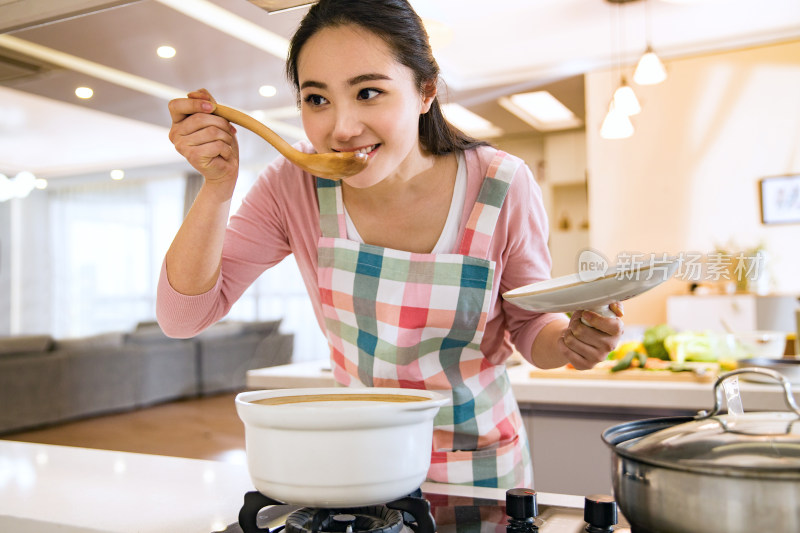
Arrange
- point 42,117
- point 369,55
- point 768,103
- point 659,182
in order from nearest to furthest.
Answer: point 369,55, point 42,117, point 768,103, point 659,182

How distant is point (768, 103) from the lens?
4500mm

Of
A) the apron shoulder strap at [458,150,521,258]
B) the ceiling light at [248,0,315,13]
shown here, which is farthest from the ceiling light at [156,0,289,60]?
the apron shoulder strap at [458,150,521,258]

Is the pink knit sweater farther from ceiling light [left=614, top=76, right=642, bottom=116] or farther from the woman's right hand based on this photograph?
ceiling light [left=614, top=76, right=642, bottom=116]

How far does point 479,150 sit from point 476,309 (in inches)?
10.2

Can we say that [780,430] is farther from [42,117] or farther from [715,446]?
[42,117]

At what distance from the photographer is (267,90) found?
1146 millimetres

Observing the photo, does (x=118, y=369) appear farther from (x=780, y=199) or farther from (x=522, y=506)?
(x=780, y=199)

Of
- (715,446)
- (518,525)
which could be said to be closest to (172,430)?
(518,525)

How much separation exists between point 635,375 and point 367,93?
1.13m

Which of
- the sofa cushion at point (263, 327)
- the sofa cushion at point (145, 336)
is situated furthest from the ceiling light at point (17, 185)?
the sofa cushion at point (263, 327)

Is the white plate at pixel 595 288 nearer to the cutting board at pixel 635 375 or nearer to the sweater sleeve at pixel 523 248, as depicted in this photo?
the sweater sleeve at pixel 523 248

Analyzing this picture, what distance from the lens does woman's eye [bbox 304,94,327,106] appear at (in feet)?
2.79

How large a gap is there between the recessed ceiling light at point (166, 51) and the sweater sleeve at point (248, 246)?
0.22m

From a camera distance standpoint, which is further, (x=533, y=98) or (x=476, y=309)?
(x=533, y=98)
